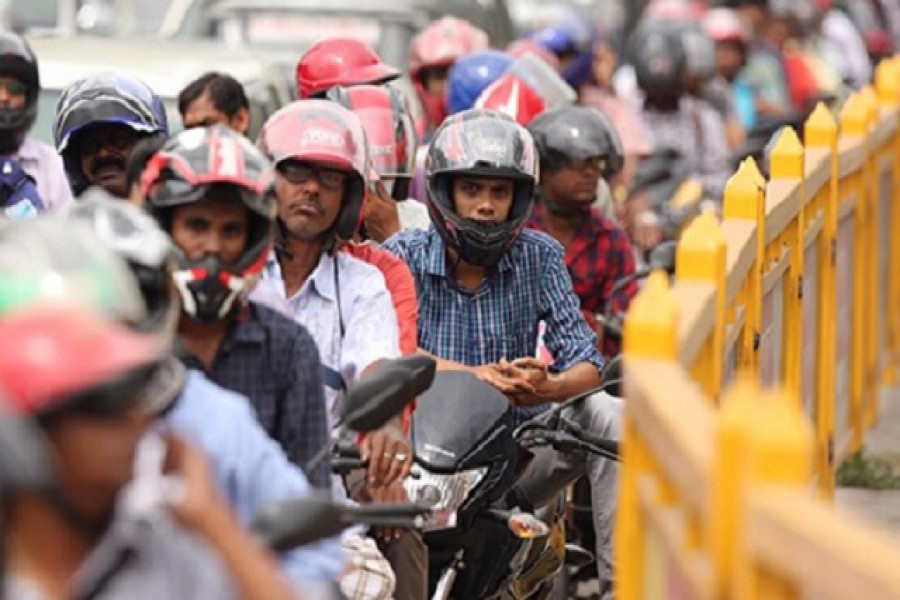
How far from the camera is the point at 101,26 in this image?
56.2 ft

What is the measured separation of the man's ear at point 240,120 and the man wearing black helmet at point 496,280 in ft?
4.60

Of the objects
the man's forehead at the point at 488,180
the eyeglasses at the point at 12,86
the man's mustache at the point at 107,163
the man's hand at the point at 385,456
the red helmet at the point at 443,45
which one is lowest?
the man's hand at the point at 385,456

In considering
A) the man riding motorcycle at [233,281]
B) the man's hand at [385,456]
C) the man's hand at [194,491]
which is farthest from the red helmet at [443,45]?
the man's hand at [194,491]

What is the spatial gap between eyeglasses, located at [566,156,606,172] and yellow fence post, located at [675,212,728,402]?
373cm

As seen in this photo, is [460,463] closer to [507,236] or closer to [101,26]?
[507,236]

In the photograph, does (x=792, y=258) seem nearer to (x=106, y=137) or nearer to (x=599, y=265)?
(x=599, y=265)

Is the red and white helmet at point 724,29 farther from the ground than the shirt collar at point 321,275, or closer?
farther from the ground

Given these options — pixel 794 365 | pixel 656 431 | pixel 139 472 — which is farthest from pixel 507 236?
pixel 139 472

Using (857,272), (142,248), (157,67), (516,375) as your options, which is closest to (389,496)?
(516,375)

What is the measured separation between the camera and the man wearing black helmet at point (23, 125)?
9.30 m

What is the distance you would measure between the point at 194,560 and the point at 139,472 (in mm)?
144

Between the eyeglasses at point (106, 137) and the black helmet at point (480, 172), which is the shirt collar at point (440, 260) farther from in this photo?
the eyeglasses at point (106, 137)

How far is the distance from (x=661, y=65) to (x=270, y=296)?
12.3m

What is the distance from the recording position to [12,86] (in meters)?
9.34
